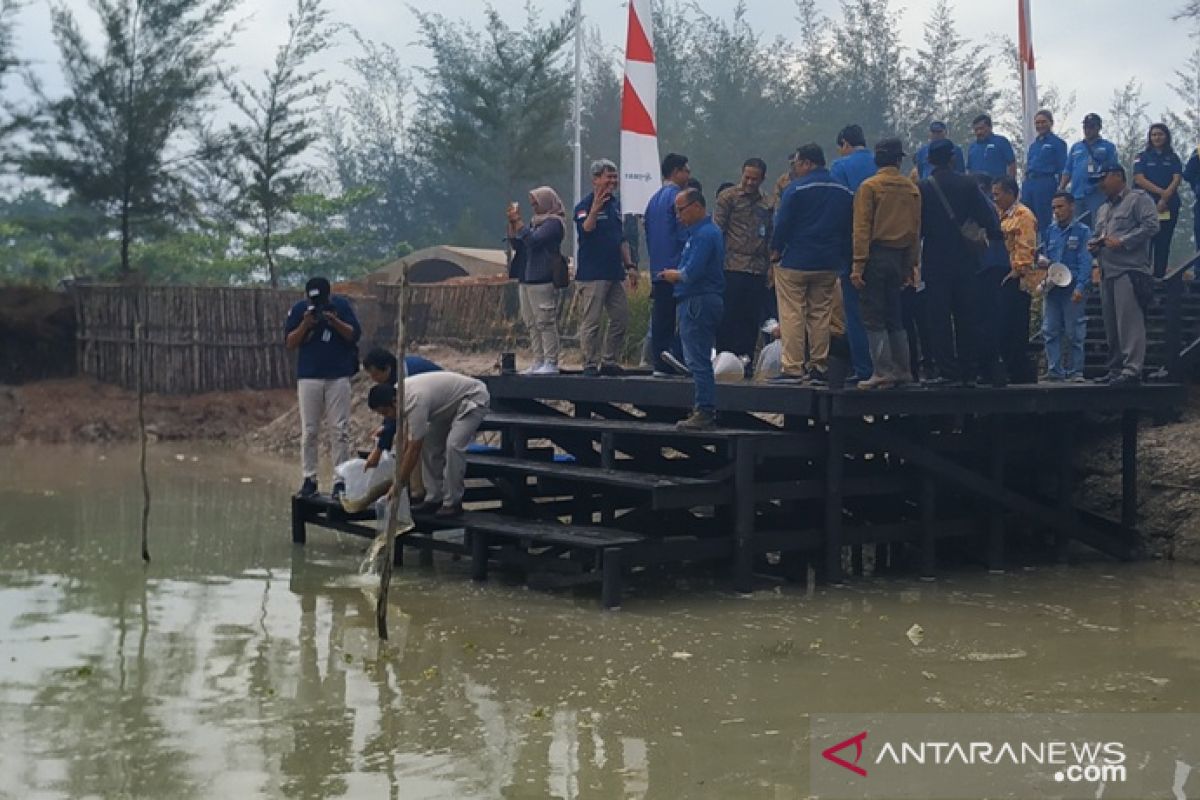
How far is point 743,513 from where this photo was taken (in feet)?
33.3

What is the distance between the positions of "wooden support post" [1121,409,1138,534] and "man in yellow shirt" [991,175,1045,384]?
2.51 feet

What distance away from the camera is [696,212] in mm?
10516

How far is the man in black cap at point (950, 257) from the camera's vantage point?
11.0 m

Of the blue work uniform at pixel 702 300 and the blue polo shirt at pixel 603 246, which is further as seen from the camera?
the blue polo shirt at pixel 603 246

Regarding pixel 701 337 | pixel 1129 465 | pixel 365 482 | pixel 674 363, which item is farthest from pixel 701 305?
pixel 1129 465

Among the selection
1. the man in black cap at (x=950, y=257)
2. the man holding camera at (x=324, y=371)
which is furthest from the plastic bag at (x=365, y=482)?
the man in black cap at (x=950, y=257)

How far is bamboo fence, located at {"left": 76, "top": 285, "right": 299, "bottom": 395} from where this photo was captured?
876 inches

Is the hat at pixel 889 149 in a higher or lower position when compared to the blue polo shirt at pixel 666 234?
higher

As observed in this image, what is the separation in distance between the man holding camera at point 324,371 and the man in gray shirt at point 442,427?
4.50 feet

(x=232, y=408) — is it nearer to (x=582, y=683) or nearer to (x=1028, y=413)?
(x=1028, y=413)

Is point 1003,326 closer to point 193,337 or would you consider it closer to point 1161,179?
point 1161,179

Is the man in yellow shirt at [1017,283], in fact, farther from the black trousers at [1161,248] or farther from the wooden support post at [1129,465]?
the black trousers at [1161,248]

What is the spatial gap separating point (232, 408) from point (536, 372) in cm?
1030

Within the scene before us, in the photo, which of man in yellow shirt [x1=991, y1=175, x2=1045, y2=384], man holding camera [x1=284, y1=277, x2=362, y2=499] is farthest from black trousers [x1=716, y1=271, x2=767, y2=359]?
man holding camera [x1=284, y1=277, x2=362, y2=499]
